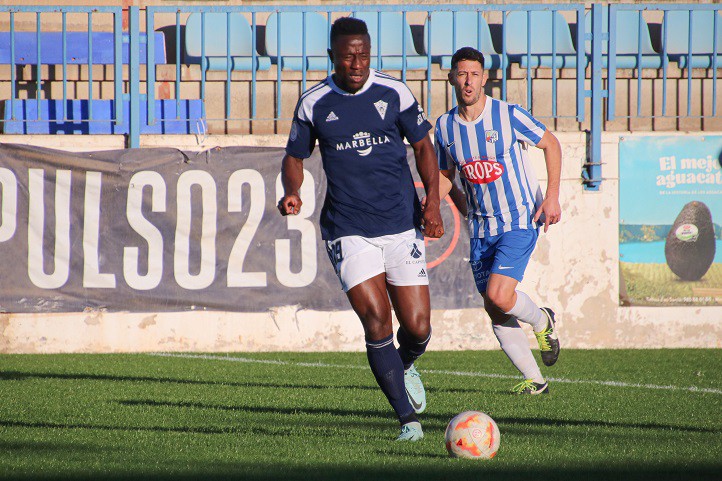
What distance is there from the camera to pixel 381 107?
16.3 feet

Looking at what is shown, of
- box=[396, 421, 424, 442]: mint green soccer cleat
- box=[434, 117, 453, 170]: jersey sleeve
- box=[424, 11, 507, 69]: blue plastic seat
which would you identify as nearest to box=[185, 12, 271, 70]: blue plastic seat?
box=[424, 11, 507, 69]: blue plastic seat

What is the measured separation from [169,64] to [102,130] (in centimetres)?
193

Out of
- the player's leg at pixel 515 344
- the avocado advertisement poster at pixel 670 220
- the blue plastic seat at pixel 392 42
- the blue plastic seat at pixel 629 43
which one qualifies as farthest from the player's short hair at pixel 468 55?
the blue plastic seat at pixel 629 43

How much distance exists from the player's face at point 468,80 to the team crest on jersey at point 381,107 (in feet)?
4.59

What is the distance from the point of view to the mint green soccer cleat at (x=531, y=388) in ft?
21.4

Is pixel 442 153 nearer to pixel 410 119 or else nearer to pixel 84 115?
pixel 410 119

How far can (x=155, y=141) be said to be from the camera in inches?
398

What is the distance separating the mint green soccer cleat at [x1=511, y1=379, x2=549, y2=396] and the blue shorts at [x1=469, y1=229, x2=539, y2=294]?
2.12ft

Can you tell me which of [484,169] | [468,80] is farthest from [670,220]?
[468,80]

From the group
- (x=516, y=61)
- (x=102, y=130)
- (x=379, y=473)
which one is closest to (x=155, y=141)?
(x=102, y=130)

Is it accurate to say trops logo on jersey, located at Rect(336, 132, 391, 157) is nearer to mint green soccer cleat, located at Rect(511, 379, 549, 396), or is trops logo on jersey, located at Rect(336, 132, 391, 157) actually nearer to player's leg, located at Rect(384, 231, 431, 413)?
player's leg, located at Rect(384, 231, 431, 413)

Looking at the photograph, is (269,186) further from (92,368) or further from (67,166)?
(92,368)

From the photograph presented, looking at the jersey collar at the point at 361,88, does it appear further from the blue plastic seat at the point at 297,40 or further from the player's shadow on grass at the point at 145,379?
the blue plastic seat at the point at 297,40

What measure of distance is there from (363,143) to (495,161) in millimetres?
1663
